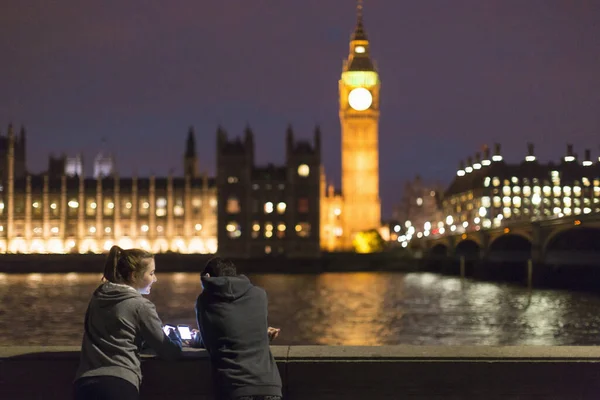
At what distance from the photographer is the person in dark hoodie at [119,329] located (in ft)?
18.4

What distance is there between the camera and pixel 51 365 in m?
6.60

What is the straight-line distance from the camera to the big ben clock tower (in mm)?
129000

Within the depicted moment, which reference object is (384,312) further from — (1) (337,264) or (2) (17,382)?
(1) (337,264)

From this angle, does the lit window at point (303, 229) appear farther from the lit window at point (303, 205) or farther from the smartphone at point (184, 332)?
the smartphone at point (184, 332)

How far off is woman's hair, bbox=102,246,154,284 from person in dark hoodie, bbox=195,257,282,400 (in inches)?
Answer: 17.2

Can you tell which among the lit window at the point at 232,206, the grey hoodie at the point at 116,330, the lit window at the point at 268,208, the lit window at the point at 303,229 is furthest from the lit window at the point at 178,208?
the grey hoodie at the point at 116,330

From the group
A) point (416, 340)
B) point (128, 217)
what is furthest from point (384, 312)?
point (128, 217)

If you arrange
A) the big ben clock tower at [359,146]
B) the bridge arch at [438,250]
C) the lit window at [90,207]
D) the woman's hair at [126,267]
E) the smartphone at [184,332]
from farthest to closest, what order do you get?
the big ben clock tower at [359,146] < the lit window at [90,207] < the bridge arch at [438,250] < the smartphone at [184,332] < the woman's hair at [126,267]

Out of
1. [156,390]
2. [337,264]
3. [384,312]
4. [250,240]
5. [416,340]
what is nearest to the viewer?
[156,390]

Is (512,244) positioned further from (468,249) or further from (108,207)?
(108,207)

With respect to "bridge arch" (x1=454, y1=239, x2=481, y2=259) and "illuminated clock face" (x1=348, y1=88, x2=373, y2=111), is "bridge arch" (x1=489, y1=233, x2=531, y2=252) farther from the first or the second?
"illuminated clock face" (x1=348, y1=88, x2=373, y2=111)

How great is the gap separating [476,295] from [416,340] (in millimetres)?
26903

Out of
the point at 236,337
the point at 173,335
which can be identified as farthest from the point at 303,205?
the point at 236,337

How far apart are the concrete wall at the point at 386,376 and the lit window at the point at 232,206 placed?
10692cm
